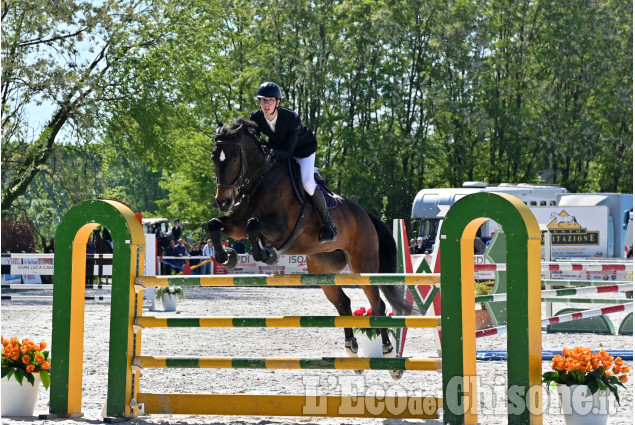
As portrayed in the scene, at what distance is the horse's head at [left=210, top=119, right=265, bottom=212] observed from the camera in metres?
5.80

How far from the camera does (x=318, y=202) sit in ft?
21.2

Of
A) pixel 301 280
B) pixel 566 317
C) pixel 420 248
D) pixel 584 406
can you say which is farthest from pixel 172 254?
pixel 584 406

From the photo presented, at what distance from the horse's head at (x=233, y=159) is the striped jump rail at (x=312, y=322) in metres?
0.97

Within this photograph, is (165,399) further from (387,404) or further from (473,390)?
(473,390)

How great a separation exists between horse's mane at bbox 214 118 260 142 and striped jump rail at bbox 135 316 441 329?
1.39 metres

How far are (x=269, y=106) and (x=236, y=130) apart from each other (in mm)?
363

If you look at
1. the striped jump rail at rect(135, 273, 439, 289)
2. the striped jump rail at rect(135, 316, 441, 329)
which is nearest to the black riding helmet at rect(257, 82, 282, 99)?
the striped jump rail at rect(135, 273, 439, 289)

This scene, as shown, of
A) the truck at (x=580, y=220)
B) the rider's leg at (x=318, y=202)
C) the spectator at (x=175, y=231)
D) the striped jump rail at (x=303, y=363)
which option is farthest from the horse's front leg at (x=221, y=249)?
the spectator at (x=175, y=231)

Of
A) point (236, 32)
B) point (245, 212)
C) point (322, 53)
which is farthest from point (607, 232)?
point (245, 212)

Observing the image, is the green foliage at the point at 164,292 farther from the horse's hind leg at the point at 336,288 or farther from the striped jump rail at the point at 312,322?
the striped jump rail at the point at 312,322

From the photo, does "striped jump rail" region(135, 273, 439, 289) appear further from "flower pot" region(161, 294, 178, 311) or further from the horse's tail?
"flower pot" region(161, 294, 178, 311)

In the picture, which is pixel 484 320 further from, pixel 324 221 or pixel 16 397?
pixel 16 397

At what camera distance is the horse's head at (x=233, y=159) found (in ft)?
19.0

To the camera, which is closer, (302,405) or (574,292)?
(302,405)
